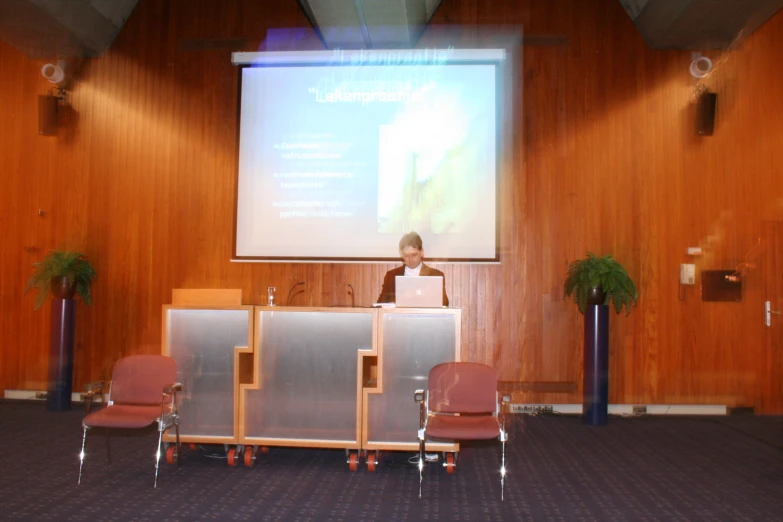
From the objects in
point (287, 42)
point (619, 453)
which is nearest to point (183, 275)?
point (287, 42)

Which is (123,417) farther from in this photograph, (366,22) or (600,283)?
(366,22)

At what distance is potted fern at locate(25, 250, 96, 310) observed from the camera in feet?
21.0

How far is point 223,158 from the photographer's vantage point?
22.3 feet

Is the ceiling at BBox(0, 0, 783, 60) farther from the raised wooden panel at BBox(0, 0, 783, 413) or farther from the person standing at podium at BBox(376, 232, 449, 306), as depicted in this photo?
the person standing at podium at BBox(376, 232, 449, 306)

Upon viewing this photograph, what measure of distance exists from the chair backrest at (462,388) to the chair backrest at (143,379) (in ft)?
5.95

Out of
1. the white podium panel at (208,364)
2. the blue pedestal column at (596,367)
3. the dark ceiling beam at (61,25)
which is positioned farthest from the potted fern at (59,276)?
the blue pedestal column at (596,367)

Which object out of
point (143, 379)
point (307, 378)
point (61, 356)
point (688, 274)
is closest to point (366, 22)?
point (307, 378)

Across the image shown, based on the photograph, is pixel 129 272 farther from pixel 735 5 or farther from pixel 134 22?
pixel 735 5

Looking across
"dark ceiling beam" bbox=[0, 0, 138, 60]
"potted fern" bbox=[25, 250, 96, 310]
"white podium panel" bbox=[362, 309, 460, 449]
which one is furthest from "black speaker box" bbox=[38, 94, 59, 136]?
"white podium panel" bbox=[362, 309, 460, 449]

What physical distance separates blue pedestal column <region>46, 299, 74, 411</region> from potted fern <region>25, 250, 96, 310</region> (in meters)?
0.12

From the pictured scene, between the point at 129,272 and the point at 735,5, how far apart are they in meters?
6.74

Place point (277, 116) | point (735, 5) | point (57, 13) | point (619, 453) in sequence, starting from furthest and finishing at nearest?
point (277, 116)
point (57, 13)
point (735, 5)
point (619, 453)

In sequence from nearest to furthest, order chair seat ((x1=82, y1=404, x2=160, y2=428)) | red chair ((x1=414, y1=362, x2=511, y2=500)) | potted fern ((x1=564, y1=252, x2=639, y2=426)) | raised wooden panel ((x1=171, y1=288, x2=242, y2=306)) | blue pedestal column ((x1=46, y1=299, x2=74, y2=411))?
chair seat ((x1=82, y1=404, x2=160, y2=428)) < red chair ((x1=414, y1=362, x2=511, y2=500)) < raised wooden panel ((x1=171, y1=288, x2=242, y2=306)) < potted fern ((x1=564, y1=252, x2=639, y2=426)) < blue pedestal column ((x1=46, y1=299, x2=74, y2=411))

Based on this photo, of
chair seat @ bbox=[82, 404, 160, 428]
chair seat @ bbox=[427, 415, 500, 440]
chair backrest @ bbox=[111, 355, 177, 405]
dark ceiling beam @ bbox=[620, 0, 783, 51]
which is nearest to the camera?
chair seat @ bbox=[427, 415, 500, 440]
